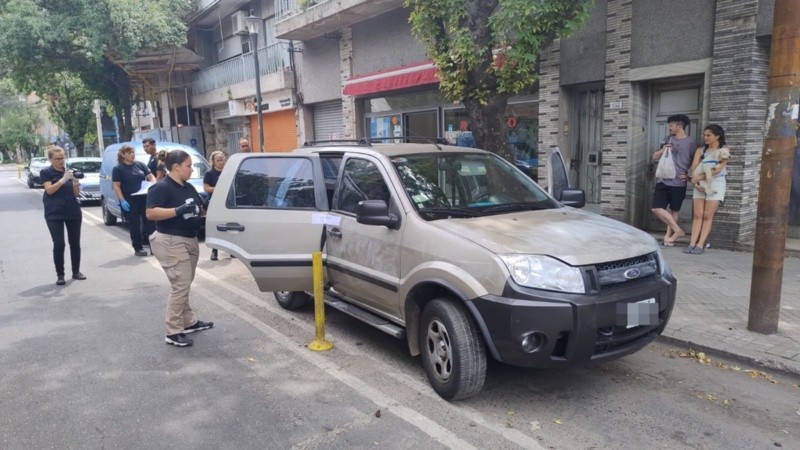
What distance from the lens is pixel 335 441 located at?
11.1 ft

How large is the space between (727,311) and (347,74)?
11952 mm

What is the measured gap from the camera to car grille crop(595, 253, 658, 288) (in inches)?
136

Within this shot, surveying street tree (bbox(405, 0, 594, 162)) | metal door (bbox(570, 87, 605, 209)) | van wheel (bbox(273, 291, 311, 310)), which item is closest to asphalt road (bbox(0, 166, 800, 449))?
van wheel (bbox(273, 291, 311, 310))

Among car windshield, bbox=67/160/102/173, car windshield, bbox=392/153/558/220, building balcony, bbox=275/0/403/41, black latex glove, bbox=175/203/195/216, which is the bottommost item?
car windshield, bbox=67/160/102/173

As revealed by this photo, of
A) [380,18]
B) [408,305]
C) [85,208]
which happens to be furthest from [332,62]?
[408,305]

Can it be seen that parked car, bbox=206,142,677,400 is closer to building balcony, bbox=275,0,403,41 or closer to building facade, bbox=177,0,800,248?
building facade, bbox=177,0,800,248

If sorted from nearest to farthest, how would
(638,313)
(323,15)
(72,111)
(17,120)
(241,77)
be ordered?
(638,313), (323,15), (241,77), (72,111), (17,120)

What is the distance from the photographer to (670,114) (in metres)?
8.73

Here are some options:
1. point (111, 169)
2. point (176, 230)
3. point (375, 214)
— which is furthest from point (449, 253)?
point (111, 169)

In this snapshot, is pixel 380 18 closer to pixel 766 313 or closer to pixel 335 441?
pixel 766 313

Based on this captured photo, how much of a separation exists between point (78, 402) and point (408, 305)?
95.0 inches

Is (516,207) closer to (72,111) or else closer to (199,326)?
(199,326)

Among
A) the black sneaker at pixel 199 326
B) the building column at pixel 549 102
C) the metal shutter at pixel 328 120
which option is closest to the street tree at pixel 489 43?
the building column at pixel 549 102

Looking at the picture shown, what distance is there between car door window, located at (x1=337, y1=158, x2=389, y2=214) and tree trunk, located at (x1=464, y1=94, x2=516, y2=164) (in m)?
2.65
